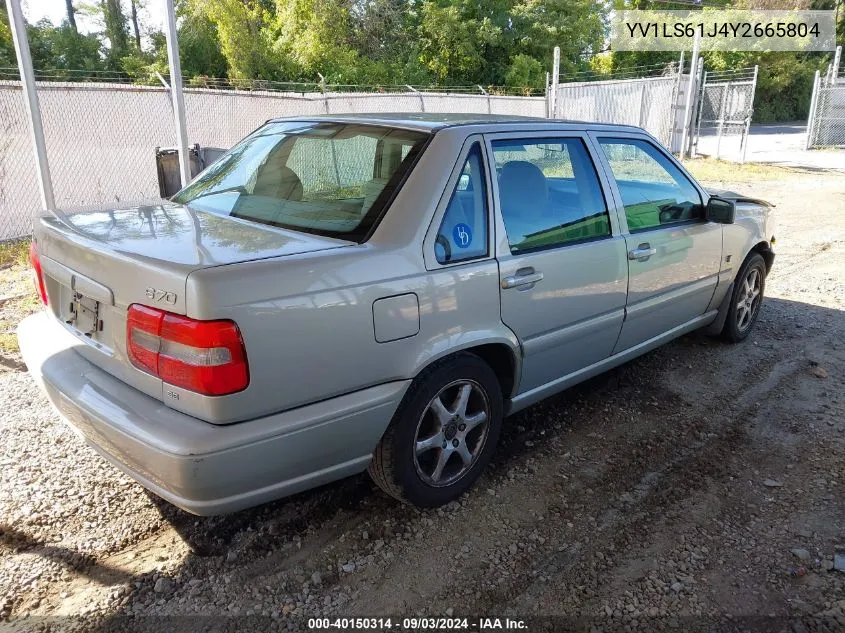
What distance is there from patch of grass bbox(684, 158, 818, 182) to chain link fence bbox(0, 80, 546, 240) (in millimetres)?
9589

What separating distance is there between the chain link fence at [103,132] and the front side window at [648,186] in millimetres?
5347

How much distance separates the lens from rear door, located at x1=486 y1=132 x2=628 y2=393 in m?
3.12

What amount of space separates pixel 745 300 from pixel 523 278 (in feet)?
9.61

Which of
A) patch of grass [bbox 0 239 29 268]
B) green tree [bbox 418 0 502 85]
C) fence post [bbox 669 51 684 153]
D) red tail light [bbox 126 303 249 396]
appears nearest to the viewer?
red tail light [bbox 126 303 249 396]

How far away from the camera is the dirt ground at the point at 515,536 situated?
8.18 feet

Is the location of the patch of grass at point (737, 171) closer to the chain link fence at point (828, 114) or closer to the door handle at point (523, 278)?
the chain link fence at point (828, 114)

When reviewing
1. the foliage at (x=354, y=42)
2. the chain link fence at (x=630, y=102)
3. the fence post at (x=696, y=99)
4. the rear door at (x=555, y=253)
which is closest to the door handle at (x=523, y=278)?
the rear door at (x=555, y=253)

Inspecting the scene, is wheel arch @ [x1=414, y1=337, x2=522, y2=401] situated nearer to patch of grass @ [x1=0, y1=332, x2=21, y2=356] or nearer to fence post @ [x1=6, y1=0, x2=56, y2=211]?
patch of grass @ [x1=0, y1=332, x2=21, y2=356]

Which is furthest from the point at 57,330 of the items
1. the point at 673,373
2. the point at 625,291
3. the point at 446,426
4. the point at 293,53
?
the point at 293,53

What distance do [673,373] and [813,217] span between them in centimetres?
791

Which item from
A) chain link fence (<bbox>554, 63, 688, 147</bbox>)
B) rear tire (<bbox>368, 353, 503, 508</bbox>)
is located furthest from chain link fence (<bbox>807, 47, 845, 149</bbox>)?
rear tire (<bbox>368, 353, 503, 508</bbox>)

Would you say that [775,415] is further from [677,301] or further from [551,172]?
[551,172]

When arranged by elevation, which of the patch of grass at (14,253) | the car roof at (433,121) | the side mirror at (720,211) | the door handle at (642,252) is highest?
the car roof at (433,121)

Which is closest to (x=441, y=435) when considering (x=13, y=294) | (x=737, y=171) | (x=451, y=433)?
(x=451, y=433)
